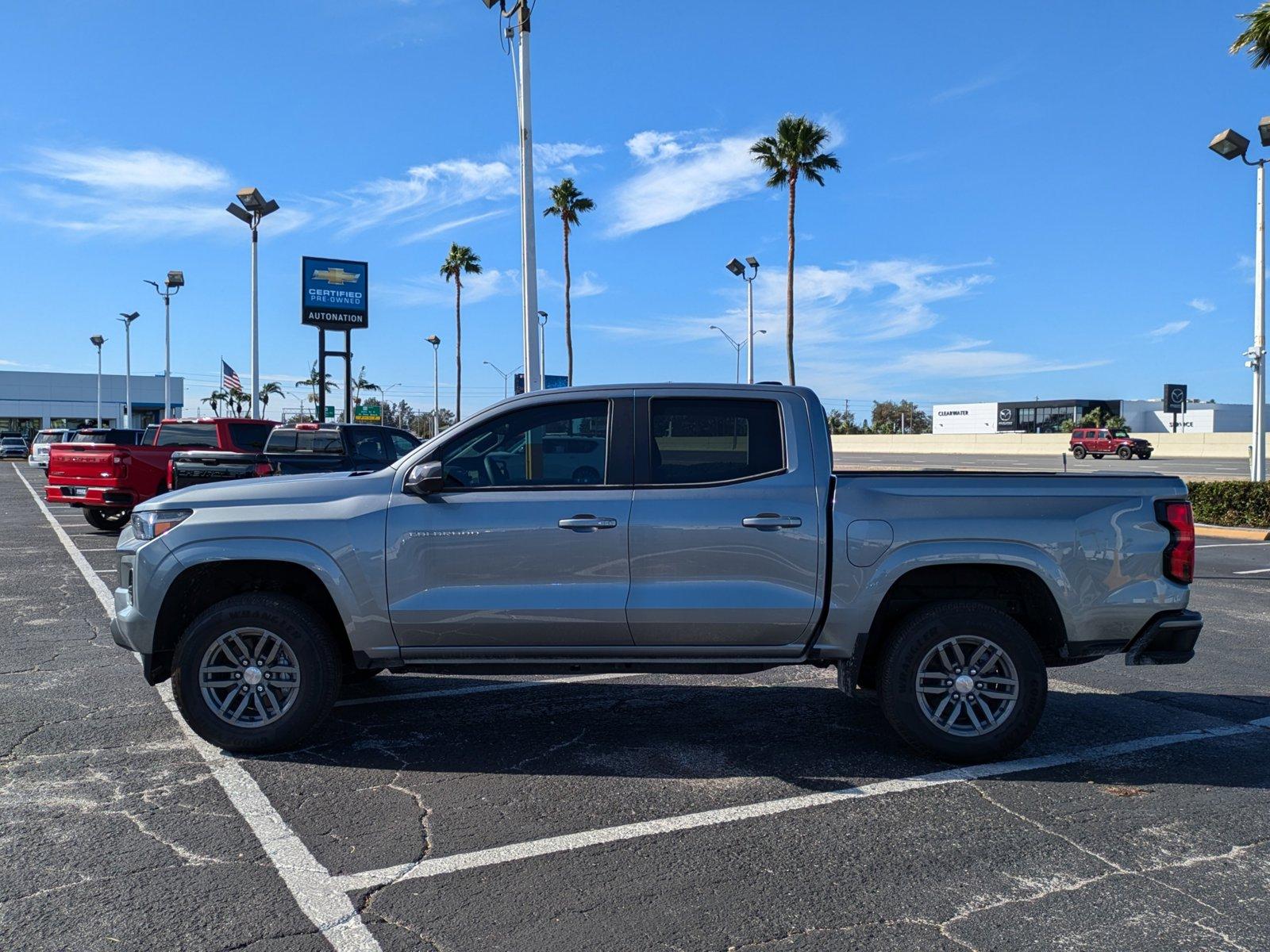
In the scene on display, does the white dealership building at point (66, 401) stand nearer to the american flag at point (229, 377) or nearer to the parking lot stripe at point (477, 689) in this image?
the american flag at point (229, 377)

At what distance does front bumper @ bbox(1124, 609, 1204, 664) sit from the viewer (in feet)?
16.5

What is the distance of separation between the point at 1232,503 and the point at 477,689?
16279 millimetres

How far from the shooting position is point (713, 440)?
205 inches

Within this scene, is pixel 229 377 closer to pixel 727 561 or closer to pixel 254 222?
pixel 254 222

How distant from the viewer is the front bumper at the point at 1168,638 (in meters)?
5.04

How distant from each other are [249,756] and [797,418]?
3.34m

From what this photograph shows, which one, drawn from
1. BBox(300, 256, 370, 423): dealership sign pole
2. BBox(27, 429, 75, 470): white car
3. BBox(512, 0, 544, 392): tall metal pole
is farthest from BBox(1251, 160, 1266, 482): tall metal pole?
BBox(27, 429, 75, 470): white car

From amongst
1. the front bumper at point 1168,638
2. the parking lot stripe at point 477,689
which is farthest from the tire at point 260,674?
the front bumper at point 1168,638

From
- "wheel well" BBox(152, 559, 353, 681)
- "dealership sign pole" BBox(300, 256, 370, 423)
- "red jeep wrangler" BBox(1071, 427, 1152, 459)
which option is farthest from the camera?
"red jeep wrangler" BBox(1071, 427, 1152, 459)

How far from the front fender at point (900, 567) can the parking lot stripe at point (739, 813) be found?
0.81 metres

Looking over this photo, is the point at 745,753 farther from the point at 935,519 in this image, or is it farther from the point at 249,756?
the point at 249,756

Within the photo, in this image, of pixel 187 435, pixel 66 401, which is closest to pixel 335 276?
pixel 187 435

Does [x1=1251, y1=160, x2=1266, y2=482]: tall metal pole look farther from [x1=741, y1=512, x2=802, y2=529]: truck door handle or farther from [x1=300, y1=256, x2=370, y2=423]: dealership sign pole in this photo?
[x1=300, y1=256, x2=370, y2=423]: dealership sign pole

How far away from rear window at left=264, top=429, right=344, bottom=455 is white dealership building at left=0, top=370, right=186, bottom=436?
262 feet
